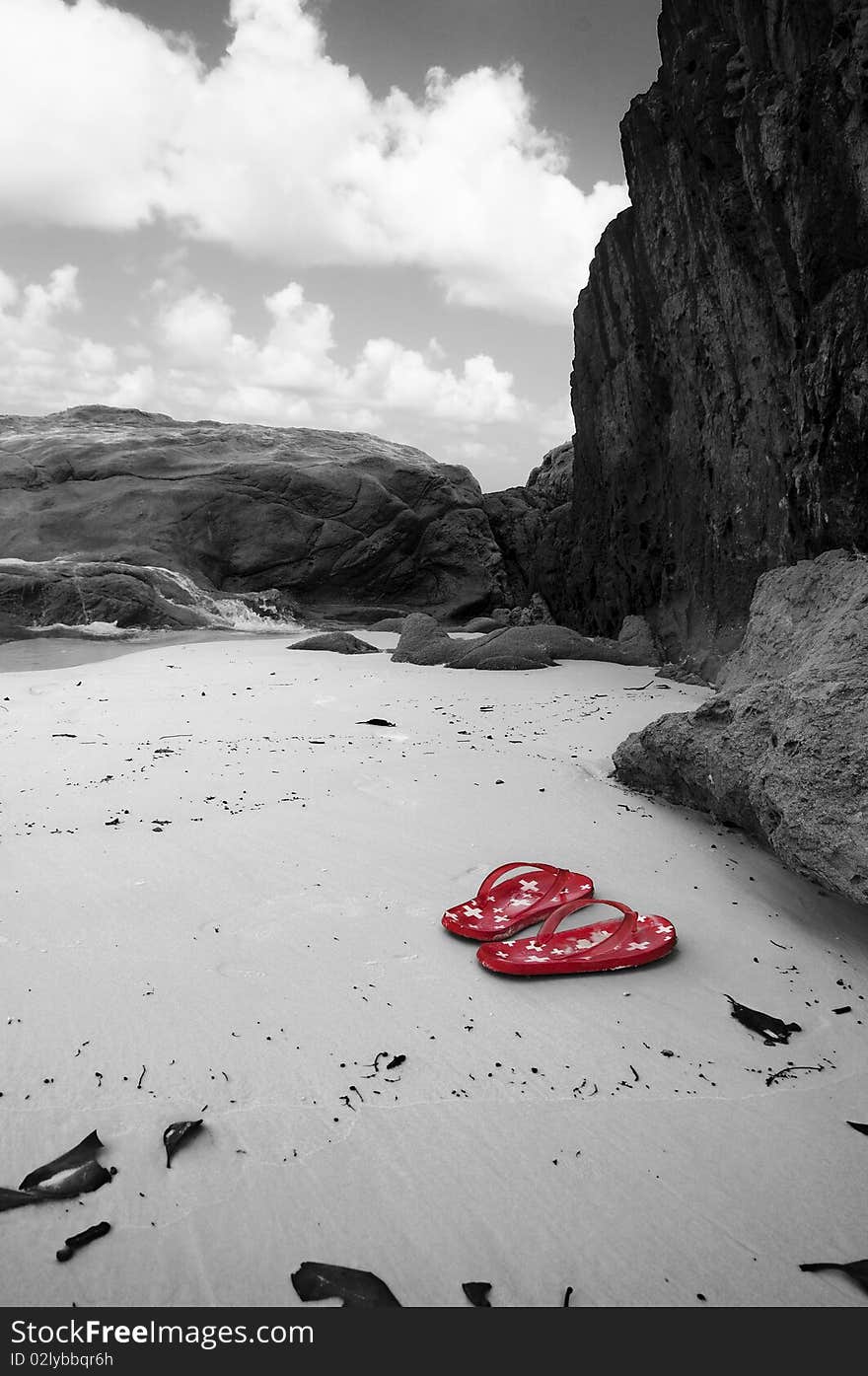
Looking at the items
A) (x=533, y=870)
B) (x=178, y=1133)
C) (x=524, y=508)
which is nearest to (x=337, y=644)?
(x=533, y=870)

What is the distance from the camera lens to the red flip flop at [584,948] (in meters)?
2.10

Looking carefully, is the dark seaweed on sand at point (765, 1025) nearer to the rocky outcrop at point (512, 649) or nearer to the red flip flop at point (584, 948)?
the red flip flop at point (584, 948)

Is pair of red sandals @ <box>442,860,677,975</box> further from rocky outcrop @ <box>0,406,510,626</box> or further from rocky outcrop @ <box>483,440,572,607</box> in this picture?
rocky outcrop @ <box>483,440,572,607</box>

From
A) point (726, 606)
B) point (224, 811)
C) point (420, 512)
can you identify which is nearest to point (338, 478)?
point (420, 512)

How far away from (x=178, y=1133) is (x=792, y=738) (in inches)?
81.0

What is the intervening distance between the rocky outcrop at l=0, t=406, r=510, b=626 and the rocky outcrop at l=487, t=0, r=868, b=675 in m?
5.55

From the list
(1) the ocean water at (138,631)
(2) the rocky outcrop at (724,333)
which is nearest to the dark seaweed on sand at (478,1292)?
(2) the rocky outcrop at (724,333)

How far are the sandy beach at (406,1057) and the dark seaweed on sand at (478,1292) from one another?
0.01 metres

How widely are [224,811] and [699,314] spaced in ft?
18.7

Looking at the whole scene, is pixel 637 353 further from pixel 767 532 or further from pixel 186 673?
pixel 186 673

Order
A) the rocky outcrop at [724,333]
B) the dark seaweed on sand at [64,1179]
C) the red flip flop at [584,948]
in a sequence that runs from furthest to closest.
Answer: the rocky outcrop at [724,333] → the red flip flop at [584,948] → the dark seaweed on sand at [64,1179]

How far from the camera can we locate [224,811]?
3156 mm

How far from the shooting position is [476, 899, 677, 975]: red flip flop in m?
2.10
